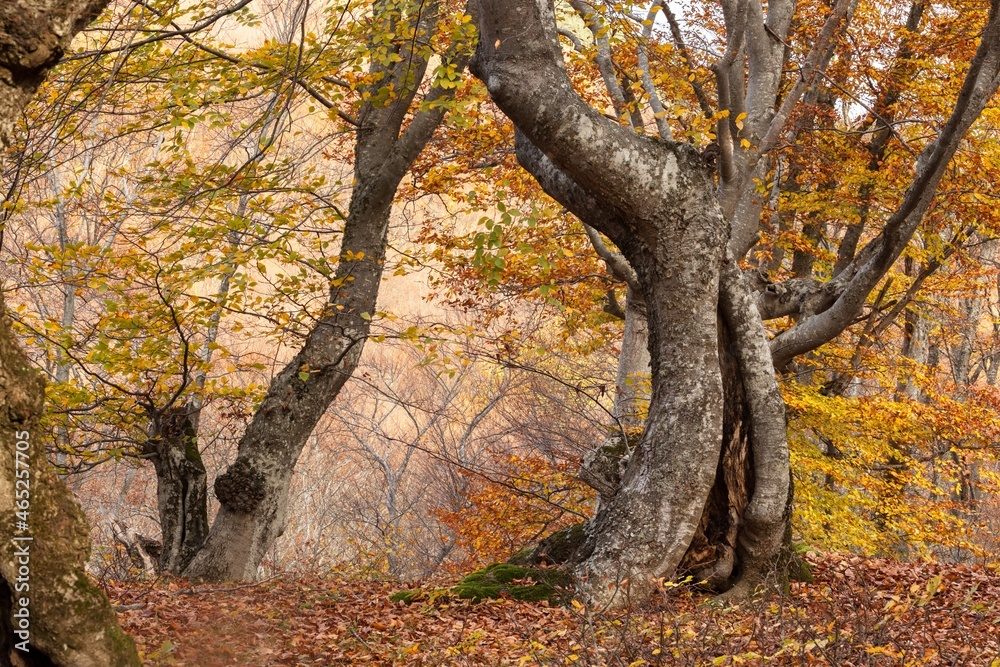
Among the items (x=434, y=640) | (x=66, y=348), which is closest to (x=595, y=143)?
(x=434, y=640)

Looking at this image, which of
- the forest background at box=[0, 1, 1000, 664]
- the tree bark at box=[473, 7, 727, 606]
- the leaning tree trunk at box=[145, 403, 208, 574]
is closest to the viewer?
the tree bark at box=[473, 7, 727, 606]

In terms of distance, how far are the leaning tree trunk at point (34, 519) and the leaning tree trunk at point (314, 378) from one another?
502 cm

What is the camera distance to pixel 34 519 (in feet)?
9.37

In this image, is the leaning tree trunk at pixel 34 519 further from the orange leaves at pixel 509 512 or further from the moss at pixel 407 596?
the orange leaves at pixel 509 512

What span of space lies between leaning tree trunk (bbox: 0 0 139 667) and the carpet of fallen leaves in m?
0.64

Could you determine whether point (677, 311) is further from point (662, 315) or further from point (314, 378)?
point (314, 378)

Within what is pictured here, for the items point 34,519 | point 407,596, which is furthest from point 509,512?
point 34,519

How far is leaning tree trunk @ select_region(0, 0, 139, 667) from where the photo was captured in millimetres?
2783

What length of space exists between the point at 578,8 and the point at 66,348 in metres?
6.33

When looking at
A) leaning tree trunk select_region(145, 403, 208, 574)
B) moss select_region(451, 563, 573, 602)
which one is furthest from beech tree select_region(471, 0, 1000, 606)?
leaning tree trunk select_region(145, 403, 208, 574)

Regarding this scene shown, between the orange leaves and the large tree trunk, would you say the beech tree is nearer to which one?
the large tree trunk

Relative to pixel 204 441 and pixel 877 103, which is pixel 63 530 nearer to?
pixel 877 103

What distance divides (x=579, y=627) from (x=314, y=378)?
4.78m

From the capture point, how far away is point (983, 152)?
11.2 m
